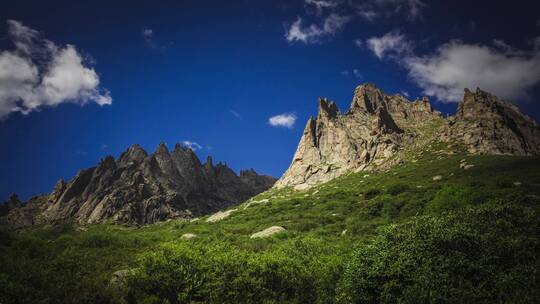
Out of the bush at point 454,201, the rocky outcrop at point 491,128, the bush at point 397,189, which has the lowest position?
the bush at point 454,201

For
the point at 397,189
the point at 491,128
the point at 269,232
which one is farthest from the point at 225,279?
the point at 491,128

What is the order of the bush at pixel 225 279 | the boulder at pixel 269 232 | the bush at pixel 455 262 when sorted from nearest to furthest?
the bush at pixel 455 262, the bush at pixel 225 279, the boulder at pixel 269 232

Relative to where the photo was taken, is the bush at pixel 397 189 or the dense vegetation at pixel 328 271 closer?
the dense vegetation at pixel 328 271

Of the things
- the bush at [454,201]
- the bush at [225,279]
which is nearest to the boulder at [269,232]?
the bush at [454,201]

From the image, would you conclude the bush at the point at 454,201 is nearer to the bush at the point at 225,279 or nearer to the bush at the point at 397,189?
the bush at the point at 397,189

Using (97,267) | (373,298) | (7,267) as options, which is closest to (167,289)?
(97,267)

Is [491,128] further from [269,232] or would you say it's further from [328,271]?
[328,271]

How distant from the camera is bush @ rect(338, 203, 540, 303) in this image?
28.3 metres

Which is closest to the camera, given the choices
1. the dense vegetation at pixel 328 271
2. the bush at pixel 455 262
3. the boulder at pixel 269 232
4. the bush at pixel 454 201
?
the bush at pixel 455 262

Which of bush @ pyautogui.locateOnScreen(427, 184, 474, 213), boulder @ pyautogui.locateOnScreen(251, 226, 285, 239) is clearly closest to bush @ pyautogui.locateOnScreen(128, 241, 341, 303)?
bush @ pyautogui.locateOnScreen(427, 184, 474, 213)

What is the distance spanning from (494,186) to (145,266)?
77.1 meters

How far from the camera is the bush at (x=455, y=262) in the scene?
92.8 feet

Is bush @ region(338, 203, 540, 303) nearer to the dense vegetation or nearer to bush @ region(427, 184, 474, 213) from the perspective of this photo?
the dense vegetation

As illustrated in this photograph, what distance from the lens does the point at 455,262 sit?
107 feet
